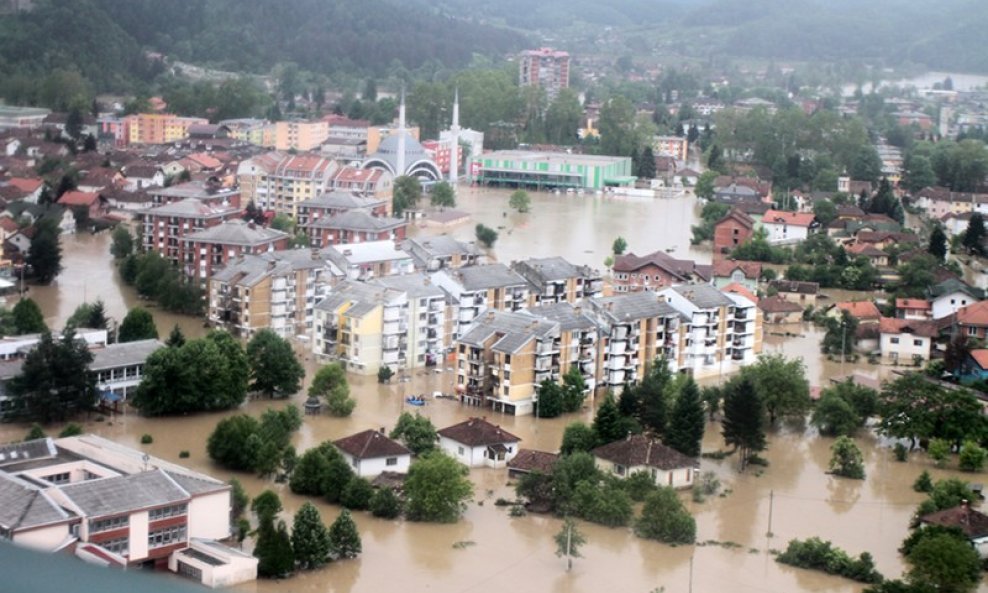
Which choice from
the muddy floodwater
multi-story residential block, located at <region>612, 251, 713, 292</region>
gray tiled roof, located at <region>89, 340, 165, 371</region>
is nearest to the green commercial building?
multi-story residential block, located at <region>612, 251, 713, 292</region>

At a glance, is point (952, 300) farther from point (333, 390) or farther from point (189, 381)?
point (189, 381)

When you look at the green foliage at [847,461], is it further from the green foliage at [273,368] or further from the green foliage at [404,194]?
the green foliage at [404,194]

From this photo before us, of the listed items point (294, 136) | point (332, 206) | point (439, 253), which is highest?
point (294, 136)

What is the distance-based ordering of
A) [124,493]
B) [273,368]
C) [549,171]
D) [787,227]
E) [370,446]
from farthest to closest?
[549,171], [787,227], [273,368], [370,446], [124,493]

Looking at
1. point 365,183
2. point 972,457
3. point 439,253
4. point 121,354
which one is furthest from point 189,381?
point 365,183

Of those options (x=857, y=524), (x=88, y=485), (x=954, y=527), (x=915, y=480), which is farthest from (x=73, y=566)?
(x=915, y=480)

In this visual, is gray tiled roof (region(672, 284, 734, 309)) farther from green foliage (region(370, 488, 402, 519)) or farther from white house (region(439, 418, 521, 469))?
green foliage (region(370, 488, 402, 519))

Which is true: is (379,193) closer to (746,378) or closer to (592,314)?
(592,314)
